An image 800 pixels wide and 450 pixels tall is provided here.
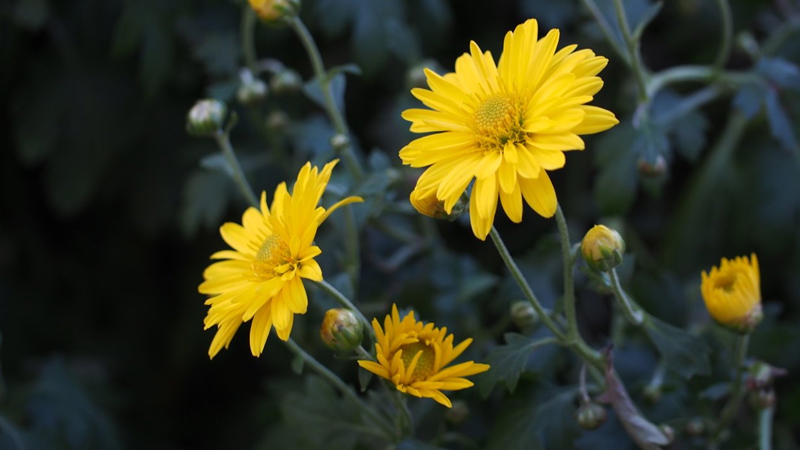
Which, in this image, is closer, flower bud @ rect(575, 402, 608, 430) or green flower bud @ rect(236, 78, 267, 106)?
flower bud @ rect(575, 402, 608, 430)

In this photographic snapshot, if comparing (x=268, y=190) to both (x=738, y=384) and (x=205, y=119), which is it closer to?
(x=205, y=119)

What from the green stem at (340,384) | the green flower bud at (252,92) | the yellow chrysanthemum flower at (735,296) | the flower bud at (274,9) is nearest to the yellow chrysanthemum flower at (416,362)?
the green stem at (340,384)

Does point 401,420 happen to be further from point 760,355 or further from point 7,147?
point 7,147

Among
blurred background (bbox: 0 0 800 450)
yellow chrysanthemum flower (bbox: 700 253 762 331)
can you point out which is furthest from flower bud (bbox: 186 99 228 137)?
yellow chrysanthemum flower (bbox: 700 253 762 331)

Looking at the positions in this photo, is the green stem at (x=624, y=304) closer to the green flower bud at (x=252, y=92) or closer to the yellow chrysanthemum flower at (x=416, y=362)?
the yellow chrysanthemum flower at (x=416, y=362)

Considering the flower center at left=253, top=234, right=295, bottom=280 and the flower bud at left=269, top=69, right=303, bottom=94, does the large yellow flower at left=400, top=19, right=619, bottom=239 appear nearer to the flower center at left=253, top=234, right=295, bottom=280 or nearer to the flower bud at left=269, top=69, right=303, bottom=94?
the flower center at left=253, top=234, right=295, bottom=280

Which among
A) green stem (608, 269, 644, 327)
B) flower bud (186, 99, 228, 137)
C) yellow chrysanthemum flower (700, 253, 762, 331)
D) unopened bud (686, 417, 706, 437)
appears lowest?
unopened bud (686, 417, 706, 437)
